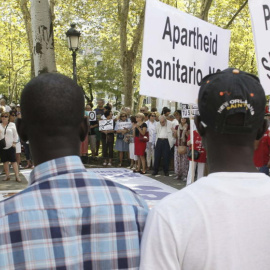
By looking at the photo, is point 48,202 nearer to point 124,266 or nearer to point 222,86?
point 124,266

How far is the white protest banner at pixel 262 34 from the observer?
4.21 metres

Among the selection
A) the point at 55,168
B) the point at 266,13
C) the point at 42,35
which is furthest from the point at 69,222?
the point at 42,35

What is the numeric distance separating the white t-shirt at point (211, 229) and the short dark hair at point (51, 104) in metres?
0.51

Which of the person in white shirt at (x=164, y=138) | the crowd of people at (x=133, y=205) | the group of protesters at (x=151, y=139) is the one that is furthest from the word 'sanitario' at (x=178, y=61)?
the person in white shirt at (x=164, y=138)

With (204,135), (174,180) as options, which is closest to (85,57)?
(174,180)

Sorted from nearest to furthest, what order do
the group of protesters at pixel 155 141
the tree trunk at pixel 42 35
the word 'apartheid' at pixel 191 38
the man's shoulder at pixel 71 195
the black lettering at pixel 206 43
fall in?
the man's shoulder at pixel 71 195 → the word 'apartheid' at pixel 191 38 → the black lettering at pixel 206 43 → the tree trunk at pixel 42 35 → the group of protesters at pixel 155 141

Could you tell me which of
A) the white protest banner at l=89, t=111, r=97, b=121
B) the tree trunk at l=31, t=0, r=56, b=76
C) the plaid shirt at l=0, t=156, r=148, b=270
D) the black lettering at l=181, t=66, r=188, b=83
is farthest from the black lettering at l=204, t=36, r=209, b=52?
the white protest banner at l=89, t=111, r=97, b=121

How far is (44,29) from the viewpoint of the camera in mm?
7586

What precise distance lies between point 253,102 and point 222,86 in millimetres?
123

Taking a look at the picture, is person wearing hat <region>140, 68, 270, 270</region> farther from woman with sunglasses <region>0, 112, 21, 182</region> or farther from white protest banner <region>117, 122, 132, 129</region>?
white protest banner <region>117, 122, 132, 129</region>

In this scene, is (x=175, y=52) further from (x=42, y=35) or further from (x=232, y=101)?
(x=42, y=35)

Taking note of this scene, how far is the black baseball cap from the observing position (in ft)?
4.68

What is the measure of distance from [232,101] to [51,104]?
2.19ft

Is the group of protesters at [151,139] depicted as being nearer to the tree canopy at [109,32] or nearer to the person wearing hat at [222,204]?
the tree canopy at [109,32]
